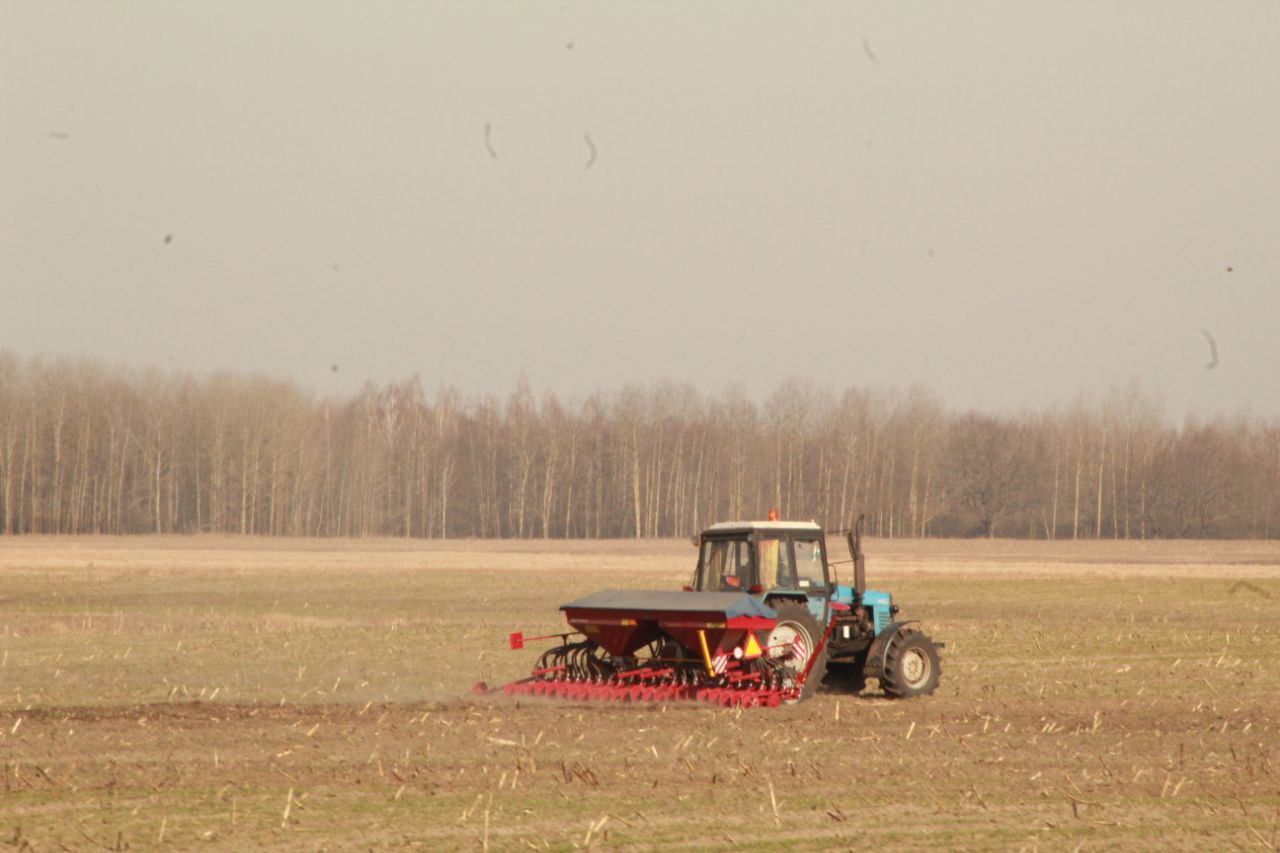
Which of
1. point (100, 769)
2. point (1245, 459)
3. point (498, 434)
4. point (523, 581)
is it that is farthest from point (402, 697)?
point (1245, 459)

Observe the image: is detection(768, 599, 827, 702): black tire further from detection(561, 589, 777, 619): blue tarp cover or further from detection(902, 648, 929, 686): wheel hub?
detection(902, 648, 929, 686): wheel hub

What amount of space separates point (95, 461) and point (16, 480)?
5708 millimetres

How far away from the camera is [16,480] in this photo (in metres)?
102

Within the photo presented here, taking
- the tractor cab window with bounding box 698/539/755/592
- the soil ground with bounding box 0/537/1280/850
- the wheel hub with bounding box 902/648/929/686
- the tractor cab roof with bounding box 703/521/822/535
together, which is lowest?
the soil ground with bounding box 0/537/1280/850

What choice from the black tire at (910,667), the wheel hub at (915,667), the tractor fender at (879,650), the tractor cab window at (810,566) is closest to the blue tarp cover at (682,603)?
the tractor cab window at (810,566)

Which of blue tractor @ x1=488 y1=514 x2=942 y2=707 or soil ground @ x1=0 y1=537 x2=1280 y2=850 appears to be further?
blue tractor @ x1=488 y1=514 x2=942 y2=707

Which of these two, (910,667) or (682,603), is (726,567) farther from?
(910,667)

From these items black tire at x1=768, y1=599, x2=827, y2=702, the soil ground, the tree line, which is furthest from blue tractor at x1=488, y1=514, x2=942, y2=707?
the tree line

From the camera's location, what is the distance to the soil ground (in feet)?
32.7

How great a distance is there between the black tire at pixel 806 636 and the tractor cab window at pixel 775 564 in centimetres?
50

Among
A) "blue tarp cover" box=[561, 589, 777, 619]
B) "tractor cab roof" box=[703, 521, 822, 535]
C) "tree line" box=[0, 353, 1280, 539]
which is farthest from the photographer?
"tree line" box=[0, 353, 1280, 539]

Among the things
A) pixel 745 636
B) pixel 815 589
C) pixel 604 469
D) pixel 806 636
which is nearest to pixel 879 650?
pixel 815 589

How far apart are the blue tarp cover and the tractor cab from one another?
31.3 inches

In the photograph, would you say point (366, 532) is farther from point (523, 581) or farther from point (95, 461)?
point (523, 581)
